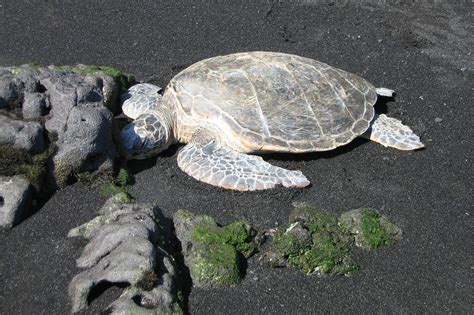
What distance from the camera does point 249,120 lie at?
4.82m

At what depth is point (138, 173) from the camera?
4.84 meters

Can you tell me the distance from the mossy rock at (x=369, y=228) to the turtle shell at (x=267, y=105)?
848mm

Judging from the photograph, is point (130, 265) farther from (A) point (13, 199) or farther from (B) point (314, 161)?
(B) point (314, 161)

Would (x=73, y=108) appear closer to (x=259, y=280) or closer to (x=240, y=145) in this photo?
(x=240, y=145)

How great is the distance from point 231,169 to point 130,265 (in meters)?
1.59

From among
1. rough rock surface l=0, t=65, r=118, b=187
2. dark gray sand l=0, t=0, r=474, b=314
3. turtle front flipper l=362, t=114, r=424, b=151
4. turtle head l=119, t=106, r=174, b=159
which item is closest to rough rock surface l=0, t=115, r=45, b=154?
rough rock surface l=0, t=65, r=118, b=187

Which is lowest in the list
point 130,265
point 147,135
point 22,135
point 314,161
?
point 314,161

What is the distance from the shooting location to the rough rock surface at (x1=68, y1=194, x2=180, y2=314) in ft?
10.7

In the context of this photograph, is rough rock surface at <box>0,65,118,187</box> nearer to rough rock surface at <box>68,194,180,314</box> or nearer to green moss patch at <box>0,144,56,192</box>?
green moss patch at <box>0,144,56,192</box>

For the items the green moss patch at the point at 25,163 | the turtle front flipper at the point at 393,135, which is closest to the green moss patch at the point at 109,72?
the green moss patch at the point at 25,163

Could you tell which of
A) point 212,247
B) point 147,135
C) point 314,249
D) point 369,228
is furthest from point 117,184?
point 369,228

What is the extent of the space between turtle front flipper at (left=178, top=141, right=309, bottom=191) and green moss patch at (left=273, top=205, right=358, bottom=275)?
0.60 meters

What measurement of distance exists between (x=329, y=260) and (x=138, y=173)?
6.20ft

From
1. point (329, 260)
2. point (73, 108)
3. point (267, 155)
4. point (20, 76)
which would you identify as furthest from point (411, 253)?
point (20, 76)
